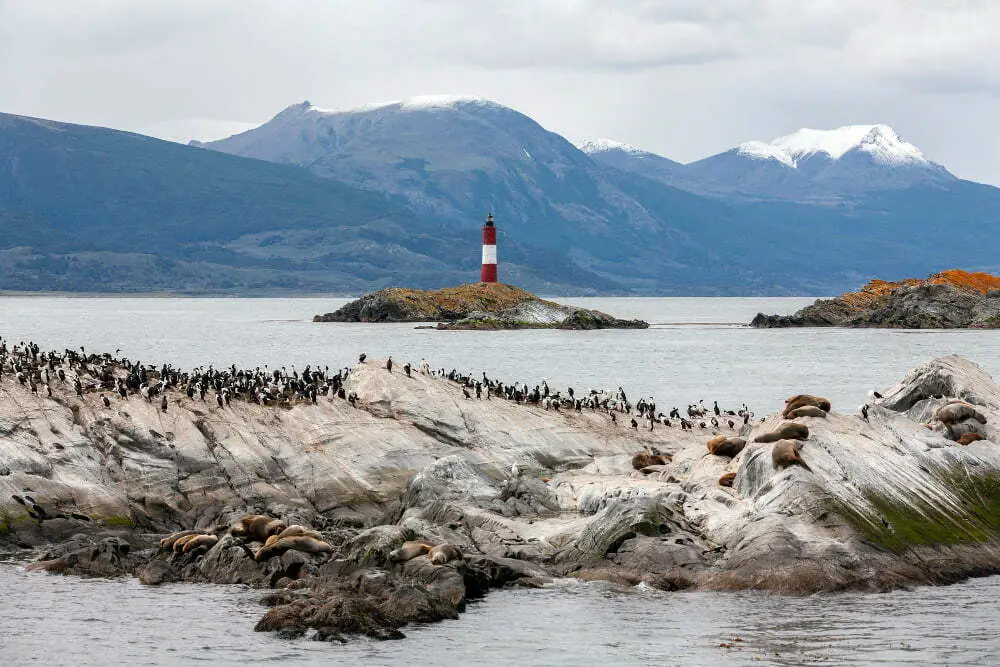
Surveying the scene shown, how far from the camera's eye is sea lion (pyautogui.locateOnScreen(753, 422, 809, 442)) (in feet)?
102

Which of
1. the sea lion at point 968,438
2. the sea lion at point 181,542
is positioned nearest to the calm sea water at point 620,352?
the sea lion at point 968,438

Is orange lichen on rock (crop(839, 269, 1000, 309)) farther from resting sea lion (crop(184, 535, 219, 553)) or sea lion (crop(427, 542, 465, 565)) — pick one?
resting sea lion (crop(184, 535, 219, 553))

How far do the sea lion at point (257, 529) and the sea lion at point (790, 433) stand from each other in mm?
10961

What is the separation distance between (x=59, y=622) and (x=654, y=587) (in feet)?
36.2

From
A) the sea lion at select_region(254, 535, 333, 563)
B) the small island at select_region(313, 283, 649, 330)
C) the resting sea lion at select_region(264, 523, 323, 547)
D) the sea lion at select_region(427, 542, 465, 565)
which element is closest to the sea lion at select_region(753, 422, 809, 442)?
the sea lion at select_region(427, 542, 465, 565)

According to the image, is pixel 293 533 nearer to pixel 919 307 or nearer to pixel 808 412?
pixel 808 412

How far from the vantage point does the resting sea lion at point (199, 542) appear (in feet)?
94.8

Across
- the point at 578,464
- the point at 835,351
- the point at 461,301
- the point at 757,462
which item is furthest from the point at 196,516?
the point at 461,301

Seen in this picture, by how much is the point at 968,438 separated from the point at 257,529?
1707 cm

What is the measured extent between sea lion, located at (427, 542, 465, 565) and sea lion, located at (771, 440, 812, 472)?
7161 millimetres

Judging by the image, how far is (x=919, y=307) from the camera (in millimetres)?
155750

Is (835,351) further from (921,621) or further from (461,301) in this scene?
(921,621)

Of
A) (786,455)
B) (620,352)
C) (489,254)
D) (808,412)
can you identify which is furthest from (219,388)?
(489,254)

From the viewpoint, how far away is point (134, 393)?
124 ft
